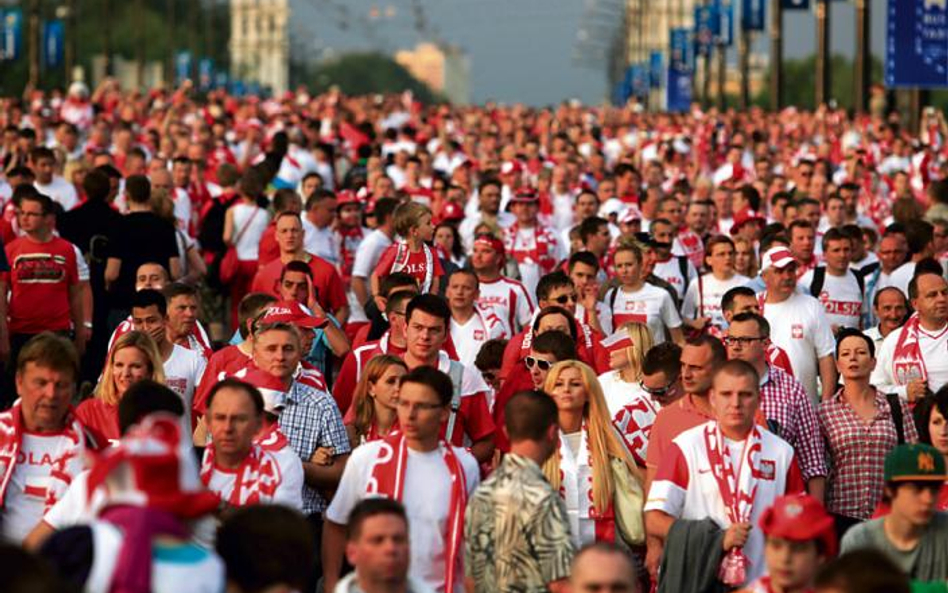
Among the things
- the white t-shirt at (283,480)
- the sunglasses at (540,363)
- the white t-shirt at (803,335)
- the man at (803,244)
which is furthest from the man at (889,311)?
the white t-shirt at (283,480)

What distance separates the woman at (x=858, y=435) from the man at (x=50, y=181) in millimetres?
9341

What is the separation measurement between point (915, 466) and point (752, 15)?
54.2 metres

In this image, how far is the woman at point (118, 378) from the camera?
10656 millimetres

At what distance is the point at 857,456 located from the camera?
1180cm

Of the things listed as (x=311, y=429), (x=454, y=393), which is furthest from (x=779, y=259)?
(x=311, y=429)

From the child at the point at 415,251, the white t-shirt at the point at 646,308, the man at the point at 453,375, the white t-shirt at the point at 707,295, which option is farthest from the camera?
the white t-shirt at the point at 707,295

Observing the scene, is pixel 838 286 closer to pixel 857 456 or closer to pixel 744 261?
pixel 744 261

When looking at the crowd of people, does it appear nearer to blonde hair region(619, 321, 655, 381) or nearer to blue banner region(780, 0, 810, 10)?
blonde hair region(619, 321, 655, 381)

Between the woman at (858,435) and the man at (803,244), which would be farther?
the man at (803,244)

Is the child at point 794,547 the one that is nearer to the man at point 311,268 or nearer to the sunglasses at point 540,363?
the sunglasses at point 540,363

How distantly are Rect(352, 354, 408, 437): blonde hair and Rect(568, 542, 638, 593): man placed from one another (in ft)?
12.3

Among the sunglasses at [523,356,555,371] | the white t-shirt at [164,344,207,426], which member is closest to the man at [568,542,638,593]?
the sunglasses at [523,356,555,371]

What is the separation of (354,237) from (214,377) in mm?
8105

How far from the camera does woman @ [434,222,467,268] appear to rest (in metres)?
17.8
